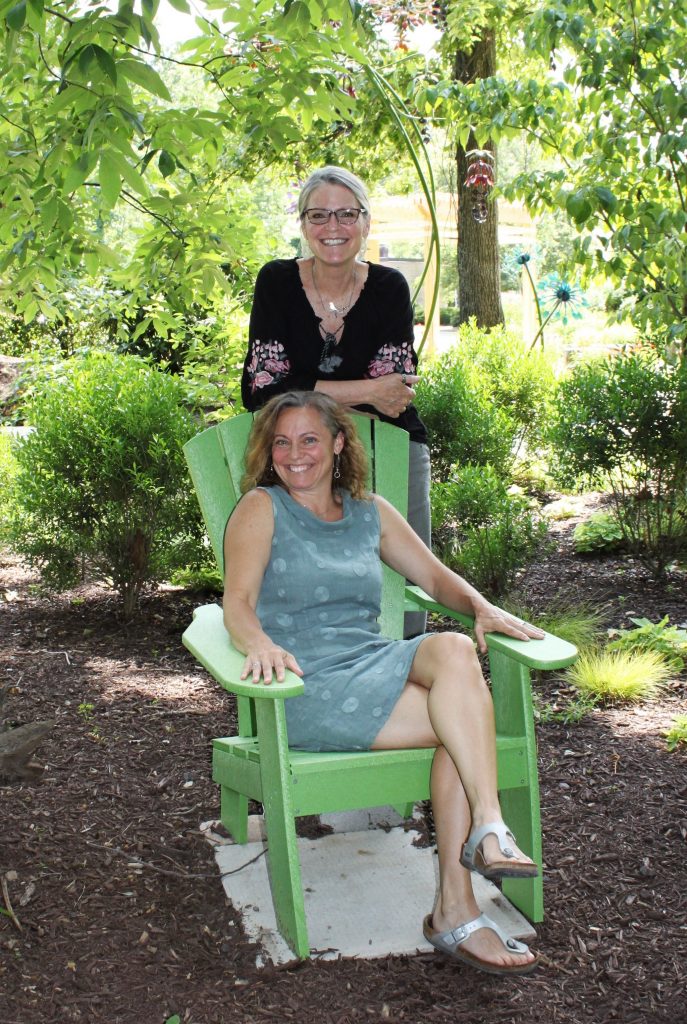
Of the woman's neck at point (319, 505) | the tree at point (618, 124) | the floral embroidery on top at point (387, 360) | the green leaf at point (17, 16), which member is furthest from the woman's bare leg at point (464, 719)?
the tree at point (618, 124)

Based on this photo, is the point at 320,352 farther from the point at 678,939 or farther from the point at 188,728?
the point at 678,939

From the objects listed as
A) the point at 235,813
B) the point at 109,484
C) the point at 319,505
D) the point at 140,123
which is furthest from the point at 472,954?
the point at 109,484

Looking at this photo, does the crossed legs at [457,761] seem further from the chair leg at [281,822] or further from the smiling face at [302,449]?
the smiling face at [302,449]

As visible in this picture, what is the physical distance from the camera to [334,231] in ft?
8.51

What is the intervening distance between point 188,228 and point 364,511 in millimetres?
1245

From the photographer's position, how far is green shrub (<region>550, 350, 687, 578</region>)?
4.58 metres

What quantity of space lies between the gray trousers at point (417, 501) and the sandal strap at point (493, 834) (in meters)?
0.96

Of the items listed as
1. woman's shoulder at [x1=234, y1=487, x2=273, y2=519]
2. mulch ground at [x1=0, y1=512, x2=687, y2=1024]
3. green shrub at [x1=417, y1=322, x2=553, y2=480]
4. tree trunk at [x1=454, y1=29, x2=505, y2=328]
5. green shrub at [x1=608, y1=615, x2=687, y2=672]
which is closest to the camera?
mulch ground at [x1=0, y1=512, x2=687, y2=1024]

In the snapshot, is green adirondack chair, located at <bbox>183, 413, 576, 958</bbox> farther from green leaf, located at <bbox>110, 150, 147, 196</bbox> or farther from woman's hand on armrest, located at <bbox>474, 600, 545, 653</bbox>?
green leaf, located at <bbox>110, 150, 147, 196</bbox>

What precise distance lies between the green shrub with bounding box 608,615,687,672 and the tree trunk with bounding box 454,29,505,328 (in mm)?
4865

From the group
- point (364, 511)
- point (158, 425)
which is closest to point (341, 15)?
point (364, 511)

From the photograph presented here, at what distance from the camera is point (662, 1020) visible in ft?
6.33

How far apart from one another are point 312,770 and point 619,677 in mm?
1741

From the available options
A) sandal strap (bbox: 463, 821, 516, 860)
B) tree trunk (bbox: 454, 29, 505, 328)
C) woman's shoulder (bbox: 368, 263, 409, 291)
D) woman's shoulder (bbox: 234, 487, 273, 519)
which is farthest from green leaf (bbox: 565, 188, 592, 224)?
tree trunk (bbox: 454, 29, 505, 328)
